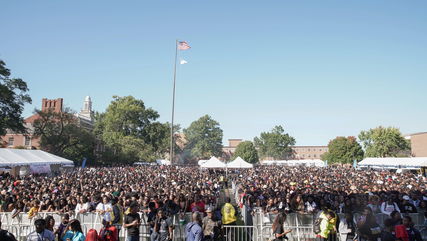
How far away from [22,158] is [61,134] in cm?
2264

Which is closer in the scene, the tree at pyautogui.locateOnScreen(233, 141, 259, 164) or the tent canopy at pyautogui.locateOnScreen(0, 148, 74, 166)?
the tent canopy at pyautogui.locateOnScreen(0, 148, 74, 166)

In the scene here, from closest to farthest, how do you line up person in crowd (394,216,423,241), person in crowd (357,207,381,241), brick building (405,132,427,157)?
person in crowd (357,207,381,241), person in crowd (394,216,423,241), brick building (405,132,427,157)

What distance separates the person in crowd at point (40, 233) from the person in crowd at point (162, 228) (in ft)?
8.64

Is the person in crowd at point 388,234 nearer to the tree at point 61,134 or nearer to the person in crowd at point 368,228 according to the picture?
the person in crowd at point 368,228

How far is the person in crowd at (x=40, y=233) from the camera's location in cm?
557

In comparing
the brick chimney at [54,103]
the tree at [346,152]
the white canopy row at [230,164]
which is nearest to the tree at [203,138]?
→ the tree at [346,152]

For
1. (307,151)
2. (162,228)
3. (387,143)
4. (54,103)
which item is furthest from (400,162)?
(307,151)

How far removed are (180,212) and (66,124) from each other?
44880mm

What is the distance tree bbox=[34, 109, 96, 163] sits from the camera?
157 feet

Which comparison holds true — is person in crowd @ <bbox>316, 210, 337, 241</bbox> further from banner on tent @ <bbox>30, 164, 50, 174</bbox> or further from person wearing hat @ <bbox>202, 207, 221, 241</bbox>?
banner on tent @ <bbox>30, 164, 50, 174</bbox>

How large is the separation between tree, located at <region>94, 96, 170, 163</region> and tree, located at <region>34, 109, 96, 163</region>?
5.55 meters

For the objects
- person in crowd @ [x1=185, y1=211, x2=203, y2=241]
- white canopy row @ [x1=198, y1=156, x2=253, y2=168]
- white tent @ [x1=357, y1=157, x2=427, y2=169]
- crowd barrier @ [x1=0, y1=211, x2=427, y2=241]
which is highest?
white tent @ [x1=357, y1=157, x2=427, y2=169]

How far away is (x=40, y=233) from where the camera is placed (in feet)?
18.6

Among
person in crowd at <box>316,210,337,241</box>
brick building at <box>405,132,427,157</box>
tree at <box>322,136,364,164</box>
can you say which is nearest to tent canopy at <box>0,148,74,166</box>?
person in crowd at <box>316,210,337,241</box>
